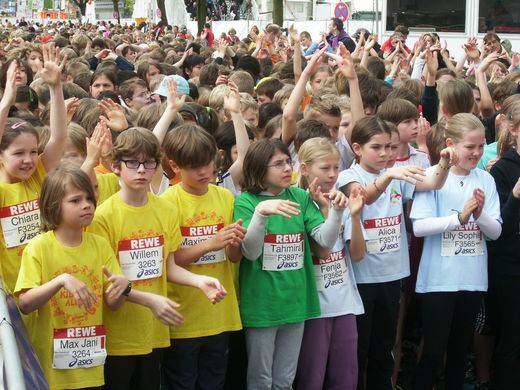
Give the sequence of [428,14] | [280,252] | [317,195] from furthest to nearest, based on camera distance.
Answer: [428,14], [317,195], [280,252]

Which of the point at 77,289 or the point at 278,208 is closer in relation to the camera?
the point at 77,289

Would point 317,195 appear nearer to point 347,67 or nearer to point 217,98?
Answer: point 347,67

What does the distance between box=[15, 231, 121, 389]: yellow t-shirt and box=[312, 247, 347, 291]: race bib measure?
1.42 meters

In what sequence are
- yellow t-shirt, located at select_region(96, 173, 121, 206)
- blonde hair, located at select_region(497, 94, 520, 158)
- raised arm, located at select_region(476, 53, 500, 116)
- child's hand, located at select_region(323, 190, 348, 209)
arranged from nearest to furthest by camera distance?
child's hand, located at select_region(323, 190, 348, 209)
yellow t-shirt, located at select_region(96, 173, 121, 206)
blonde hair, located at select_region(497, 94, 520, 158)
raised arm, located at select_region(476, 53, 500, 116)

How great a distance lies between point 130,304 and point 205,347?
0.61 metres

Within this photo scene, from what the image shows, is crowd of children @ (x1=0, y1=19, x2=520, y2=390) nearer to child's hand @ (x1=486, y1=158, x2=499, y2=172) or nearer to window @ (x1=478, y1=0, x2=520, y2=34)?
child's hand @ (x1=486, y1=158, x2=499, y2=172)

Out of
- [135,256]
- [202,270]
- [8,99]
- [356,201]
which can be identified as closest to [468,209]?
[356,201]

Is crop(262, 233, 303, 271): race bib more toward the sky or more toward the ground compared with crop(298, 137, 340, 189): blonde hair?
more toward the ground

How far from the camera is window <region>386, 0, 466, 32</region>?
1078 inches

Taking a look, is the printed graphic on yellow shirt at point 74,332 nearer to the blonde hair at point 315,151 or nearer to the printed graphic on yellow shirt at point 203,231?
the printed graphic on yellow shirt at point 203,231

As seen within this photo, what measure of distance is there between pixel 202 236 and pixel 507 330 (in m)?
2.27

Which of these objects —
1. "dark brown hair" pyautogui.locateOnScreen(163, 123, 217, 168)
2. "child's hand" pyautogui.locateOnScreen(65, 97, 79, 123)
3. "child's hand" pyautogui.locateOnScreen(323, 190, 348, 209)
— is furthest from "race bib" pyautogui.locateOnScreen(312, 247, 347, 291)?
"child's hand" pyautogui.locateOnScreen(65, 97, 79, 123)

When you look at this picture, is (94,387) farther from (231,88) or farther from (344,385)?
(231,88)

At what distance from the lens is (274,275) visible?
5289mm
